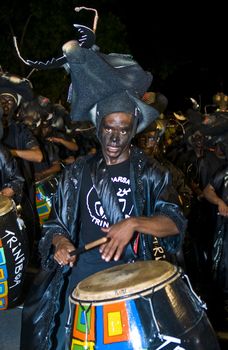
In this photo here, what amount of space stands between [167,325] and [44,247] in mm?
998

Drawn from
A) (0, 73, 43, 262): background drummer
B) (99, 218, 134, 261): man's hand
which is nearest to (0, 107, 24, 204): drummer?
(0, 73, 43, 262): background drummer

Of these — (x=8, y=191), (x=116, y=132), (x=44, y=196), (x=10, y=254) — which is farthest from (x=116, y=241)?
(x=44, y=196)

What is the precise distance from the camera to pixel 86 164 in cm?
345

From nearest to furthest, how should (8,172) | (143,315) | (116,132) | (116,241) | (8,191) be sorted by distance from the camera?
(143,315)
(116,241)
(116,132)
(8,191)
(8,172)

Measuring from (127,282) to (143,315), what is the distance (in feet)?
0.49

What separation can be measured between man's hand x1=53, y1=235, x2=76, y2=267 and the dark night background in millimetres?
9599

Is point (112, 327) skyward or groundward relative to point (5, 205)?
skyward

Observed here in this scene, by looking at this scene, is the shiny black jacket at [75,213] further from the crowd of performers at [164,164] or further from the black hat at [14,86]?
the black hat at [14,86]

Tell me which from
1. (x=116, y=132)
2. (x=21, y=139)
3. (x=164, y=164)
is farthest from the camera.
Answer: (x=164, y=164)

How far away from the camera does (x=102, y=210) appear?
3307 millimetres

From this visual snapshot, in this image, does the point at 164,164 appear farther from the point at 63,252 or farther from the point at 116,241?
the point at 116,241

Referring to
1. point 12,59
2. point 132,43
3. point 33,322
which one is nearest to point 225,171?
point 33,322

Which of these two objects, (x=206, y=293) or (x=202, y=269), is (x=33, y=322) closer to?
(x=206, y=293)

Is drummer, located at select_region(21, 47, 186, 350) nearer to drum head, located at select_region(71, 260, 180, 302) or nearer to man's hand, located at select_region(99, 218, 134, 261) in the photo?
man's hand, located at select_region(99, 218, 134, 261)
